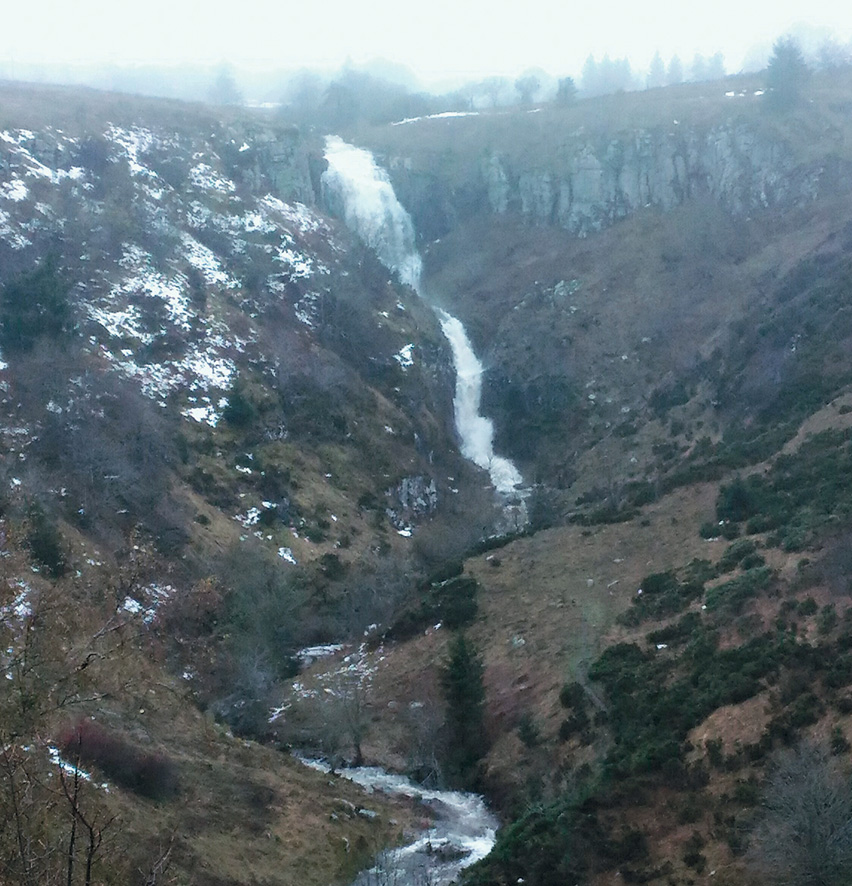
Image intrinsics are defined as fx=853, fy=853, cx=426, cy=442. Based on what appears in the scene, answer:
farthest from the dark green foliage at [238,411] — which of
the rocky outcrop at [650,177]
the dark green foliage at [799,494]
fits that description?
Answer: the rocky outcrop at [650,177]

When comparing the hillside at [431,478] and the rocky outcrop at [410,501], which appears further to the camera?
the rocky outcrop at [410,501]

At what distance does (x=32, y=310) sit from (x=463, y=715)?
31111mm

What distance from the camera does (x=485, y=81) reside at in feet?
387

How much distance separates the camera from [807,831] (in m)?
13.0

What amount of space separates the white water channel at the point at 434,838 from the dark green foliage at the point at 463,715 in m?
0.97

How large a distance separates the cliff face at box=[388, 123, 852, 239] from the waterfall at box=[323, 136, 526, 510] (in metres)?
2.24

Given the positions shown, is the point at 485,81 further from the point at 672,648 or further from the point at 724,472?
the point at 672,648

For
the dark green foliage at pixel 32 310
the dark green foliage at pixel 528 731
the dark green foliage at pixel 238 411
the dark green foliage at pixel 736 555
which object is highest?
the dark green foliage at pixel 32 310

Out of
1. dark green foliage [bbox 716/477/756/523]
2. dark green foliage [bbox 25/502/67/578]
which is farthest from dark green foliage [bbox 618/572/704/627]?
dark green foliage [bbox 25/502/67/578]

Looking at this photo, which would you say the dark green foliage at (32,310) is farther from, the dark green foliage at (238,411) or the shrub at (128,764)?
the shrub at (128,764)

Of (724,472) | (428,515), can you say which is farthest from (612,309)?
(724,472)

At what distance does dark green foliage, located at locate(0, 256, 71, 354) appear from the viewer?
139ft

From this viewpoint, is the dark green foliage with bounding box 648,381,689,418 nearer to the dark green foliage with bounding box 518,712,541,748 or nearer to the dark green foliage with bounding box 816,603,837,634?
the dark green foliage with bounding box 518,712,541,748

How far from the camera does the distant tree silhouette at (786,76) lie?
72.9m
